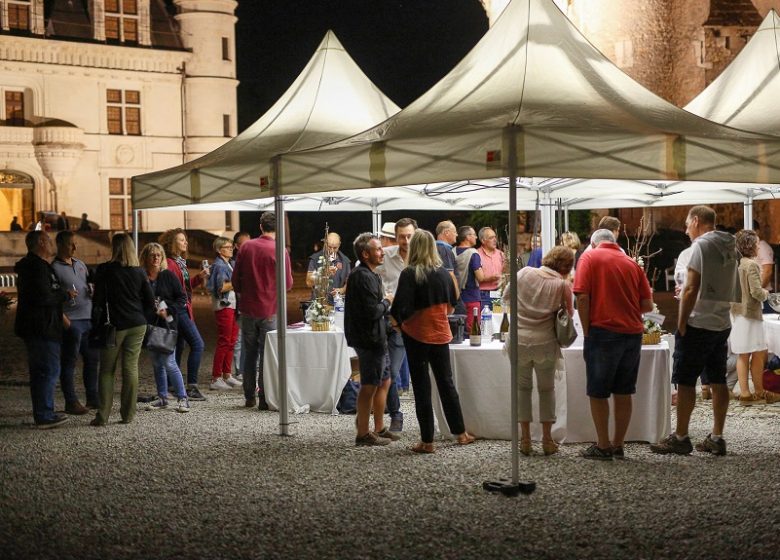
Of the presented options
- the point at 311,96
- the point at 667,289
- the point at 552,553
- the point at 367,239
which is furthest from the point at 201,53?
the point at 552,553

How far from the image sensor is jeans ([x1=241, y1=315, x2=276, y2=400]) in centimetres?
938

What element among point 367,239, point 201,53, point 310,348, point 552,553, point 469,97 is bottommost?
point 552,553

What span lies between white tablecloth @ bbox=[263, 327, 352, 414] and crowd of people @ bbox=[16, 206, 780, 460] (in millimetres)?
297

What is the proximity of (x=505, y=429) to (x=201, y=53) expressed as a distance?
3478 centimetres

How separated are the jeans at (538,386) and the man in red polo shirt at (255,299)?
324cm

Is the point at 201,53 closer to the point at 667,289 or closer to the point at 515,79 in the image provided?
the point at 667,289

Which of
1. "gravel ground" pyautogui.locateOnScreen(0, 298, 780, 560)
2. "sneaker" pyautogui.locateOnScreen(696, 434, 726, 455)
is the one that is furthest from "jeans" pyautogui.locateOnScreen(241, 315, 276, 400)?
"sneaker" pyautogui.locateOnScreen(696, 434, 726, 455)

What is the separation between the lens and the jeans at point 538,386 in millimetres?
6742

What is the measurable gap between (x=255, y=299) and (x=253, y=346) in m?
0.47

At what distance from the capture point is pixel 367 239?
23.8ft

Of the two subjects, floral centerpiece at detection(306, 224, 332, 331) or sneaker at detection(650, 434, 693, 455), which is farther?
floral centerpiece at detection(306, 224, 332, 331)

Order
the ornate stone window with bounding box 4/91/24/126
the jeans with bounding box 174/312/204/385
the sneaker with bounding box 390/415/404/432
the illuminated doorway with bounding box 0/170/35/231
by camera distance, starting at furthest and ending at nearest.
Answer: the illuminated doorway with bounding box 0/170/35/231, the ornate stone window with bounding box 4/91/24/126, the jeans with bounding box 174/312/204/385, the sneaker with bounding box 390/415/404/432

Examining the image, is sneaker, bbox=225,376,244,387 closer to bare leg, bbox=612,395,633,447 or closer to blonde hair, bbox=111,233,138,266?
blonde hair, bbox=111,233,138,266

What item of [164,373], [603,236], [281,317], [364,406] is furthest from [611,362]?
[164,373]
